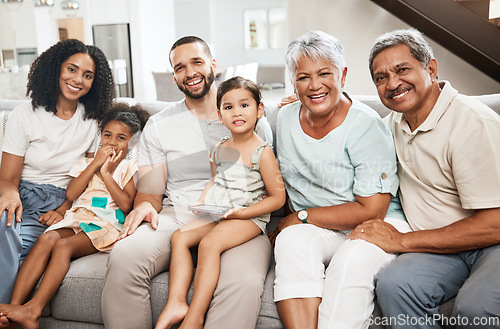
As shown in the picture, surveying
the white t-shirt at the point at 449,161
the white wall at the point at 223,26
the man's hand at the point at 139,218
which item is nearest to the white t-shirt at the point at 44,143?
the man's hand at the point at 139,218

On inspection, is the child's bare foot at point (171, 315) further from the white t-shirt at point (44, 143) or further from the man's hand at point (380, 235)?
the white t-shirt at point (44, 143)

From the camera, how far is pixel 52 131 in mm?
2037

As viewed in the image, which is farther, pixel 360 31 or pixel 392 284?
pixel 360 31

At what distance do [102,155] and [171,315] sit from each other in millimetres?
849

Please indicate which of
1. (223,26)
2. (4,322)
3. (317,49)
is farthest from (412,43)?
(223,26)

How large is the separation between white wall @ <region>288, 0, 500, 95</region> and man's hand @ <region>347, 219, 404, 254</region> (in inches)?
111

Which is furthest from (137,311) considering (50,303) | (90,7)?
(90,7)

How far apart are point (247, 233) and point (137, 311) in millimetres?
465

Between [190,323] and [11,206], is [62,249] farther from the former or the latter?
[190,323]

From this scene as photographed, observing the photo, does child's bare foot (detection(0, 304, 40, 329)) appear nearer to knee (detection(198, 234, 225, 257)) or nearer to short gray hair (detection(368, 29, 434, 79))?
knee (detection(198, 234, 225, 257))

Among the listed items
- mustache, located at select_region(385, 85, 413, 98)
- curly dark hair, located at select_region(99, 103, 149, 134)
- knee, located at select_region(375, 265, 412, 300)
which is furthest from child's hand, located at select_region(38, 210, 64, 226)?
mustache, located at select_region(385, 85, 413, 98)

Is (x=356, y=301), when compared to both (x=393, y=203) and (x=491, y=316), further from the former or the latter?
(x=393, y=203)

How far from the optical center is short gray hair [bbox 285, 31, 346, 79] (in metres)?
1.63

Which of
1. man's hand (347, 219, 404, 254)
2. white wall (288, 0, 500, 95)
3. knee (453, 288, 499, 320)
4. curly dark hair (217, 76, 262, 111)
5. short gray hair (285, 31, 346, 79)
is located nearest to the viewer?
knee (453, 288, 499, 320)
